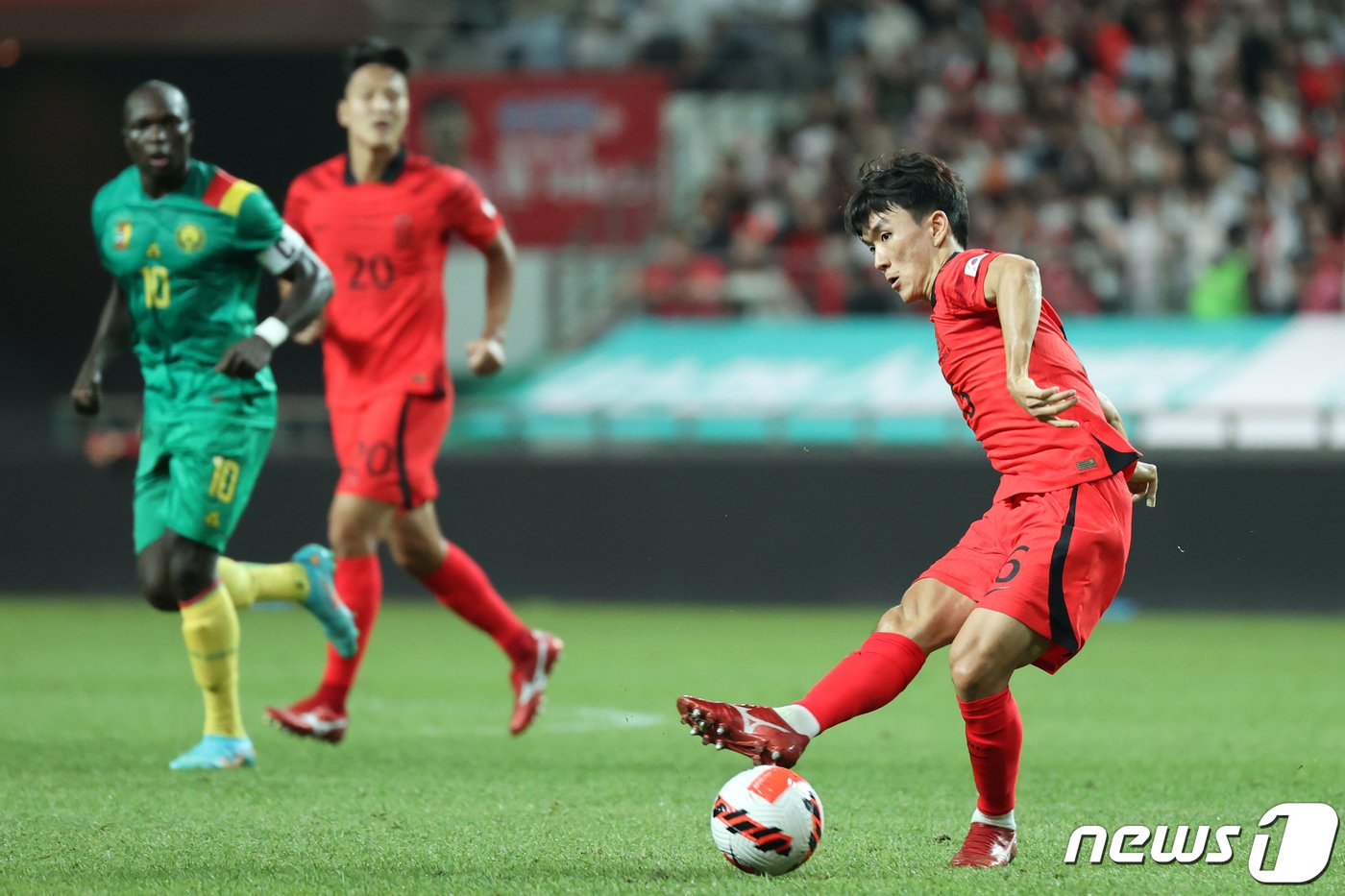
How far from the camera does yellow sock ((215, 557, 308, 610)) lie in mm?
7035

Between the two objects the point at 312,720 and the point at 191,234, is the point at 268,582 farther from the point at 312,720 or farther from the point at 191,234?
the point at 191,234

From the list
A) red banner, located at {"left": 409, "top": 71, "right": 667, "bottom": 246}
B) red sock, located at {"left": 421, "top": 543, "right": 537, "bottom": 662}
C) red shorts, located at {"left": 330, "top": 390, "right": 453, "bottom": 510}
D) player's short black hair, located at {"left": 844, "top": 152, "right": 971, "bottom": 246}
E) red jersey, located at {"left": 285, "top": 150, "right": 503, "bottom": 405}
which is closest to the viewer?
player's short black hair, located at {"left": 844, "top": 152, "right": 971, "bottom": 246}

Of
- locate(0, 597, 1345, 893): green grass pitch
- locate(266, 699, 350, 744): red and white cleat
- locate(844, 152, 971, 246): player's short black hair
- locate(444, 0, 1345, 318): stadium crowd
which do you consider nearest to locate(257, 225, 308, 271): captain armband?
locate(266, 699, 350, 744): red and white cleat

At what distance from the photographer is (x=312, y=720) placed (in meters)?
7.09

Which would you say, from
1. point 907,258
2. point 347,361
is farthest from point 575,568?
point 907,258

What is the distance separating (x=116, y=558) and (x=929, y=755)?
30.5 feet

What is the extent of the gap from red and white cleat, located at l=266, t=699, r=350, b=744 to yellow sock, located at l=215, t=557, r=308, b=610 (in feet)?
1.33

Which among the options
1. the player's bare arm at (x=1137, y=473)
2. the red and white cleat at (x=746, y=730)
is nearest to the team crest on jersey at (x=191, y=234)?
the red and white cleat at (x=746, y=730)

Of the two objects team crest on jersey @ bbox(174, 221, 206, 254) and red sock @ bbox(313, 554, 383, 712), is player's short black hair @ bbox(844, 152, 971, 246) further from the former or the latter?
red sock @ bbox(313, 554, 383, 712)

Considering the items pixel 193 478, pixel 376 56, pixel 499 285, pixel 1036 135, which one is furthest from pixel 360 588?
pixel 1036 135

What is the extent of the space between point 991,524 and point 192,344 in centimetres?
292

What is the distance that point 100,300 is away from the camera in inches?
773

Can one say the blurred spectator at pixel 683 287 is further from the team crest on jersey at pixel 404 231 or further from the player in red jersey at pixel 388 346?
the team crest on jersey at pixel 404 231

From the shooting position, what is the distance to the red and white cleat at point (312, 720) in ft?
23.0
